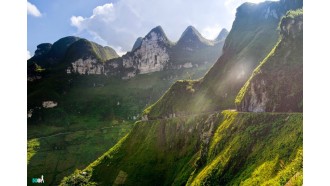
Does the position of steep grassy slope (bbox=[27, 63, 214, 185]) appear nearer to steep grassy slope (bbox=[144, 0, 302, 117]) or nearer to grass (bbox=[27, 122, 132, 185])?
grass (bbox=[27, 122, 132, 185])

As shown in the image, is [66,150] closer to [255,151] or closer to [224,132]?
[224,132]

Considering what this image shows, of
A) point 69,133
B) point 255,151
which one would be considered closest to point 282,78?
point 255,151

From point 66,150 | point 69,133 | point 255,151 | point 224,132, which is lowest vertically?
point 66,150

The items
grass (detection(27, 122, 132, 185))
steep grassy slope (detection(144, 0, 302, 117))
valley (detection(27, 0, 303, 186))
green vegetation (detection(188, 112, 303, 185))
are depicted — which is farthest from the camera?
grass (detection(27, 122, 132, 185))

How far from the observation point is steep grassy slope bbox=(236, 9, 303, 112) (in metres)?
46.7

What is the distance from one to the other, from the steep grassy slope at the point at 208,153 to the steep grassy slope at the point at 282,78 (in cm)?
495

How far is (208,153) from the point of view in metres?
47.2

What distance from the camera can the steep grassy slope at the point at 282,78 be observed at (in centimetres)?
4666

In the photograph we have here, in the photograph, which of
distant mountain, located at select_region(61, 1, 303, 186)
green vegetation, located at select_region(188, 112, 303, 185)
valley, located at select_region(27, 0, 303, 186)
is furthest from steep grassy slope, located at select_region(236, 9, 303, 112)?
green vegetation, located at select_region(188, 112, 303, 185)

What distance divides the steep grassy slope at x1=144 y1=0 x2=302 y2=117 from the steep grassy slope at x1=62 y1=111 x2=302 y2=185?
51.6ft

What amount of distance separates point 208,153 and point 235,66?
53.0 m

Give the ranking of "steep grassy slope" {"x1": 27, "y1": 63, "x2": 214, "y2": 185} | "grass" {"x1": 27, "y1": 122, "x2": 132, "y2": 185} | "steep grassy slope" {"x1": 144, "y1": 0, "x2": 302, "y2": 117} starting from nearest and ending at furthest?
"steep grassy slope" {"x1": 144, "y1": 0, "x2": 302, "y2": 117} → "grass" {"x1": 27, "y1": 122, "x2": 132, "y2": 185} → "steep grassy slope" {"x1": 27, "y1": 63, "x2": 214, "y2": 185}

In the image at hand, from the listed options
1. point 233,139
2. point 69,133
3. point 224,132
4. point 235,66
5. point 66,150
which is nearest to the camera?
point 233,139
